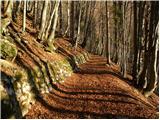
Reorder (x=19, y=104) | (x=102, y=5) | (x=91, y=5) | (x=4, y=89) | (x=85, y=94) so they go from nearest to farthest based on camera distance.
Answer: (x=4, y=89) → (x=19, y=104) → (x=85, y=94) → (x=91, y=5) → (x=102, y=5)

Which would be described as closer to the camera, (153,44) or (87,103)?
(87,103)

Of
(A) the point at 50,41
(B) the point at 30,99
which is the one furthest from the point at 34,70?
(A) the point at 50,41

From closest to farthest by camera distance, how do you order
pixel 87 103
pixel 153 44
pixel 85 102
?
1. pixel 87 103
2. pixel 85 102
3. pixel 153 44

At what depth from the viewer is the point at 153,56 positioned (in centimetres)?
1866

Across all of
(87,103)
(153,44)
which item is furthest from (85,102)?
(153,44)

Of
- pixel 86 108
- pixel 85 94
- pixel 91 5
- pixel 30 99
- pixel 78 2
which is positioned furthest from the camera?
pixel 91 5

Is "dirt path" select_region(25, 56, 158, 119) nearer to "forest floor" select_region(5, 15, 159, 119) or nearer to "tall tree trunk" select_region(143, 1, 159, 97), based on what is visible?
"forest floor" select_region(5, 15, 159, 119)

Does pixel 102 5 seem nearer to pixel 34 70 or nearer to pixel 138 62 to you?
pixel 138 62

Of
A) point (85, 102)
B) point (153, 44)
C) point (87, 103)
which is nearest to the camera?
point (87, 103)

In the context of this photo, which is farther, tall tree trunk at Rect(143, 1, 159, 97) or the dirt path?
tall tree trunk at Rect(143, 1, 159, 97)

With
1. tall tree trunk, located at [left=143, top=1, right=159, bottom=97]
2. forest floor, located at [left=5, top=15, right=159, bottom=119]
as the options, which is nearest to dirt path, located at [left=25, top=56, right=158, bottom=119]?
forest floor, located at [left=5, top=15, right=159, bottom=119]

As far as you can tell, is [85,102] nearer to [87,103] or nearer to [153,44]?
[87,103]

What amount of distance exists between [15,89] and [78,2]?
30.6 metres

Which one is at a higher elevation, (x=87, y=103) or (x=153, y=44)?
(x=153, y=44)
